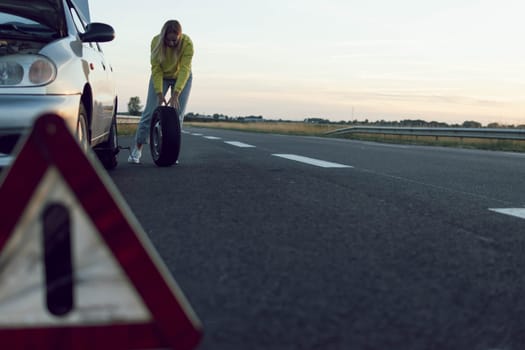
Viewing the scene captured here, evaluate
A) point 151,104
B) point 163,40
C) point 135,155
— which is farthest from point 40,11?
point 135,155

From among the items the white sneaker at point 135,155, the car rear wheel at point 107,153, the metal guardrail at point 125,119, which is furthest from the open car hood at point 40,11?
the metal guardrail at point 125,119

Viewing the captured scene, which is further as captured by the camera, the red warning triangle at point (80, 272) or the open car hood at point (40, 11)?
the open car hood at point (40, 11)

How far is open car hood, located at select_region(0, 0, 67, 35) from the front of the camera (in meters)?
5.10

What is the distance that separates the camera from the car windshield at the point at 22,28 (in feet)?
15.2

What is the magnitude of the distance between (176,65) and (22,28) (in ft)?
9.73

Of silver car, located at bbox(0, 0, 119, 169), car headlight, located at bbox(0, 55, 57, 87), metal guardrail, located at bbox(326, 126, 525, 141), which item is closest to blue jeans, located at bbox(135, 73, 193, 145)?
silver car, located at bbox(0, 0, 119, 169)

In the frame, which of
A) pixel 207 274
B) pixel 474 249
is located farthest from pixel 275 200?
pixel 207 274

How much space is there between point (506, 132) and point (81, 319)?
767 inches

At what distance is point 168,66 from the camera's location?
7.73m

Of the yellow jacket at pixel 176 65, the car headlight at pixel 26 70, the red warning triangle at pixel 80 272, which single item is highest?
the yellow jacket at pixel 176 65

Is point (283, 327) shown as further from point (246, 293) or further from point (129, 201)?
point (129, 201)

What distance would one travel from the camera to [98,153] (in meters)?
7.11

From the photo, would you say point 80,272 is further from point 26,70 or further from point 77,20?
point 77,20

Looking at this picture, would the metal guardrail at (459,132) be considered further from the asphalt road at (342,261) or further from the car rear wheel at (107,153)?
the car rear wheel at (107,153)
